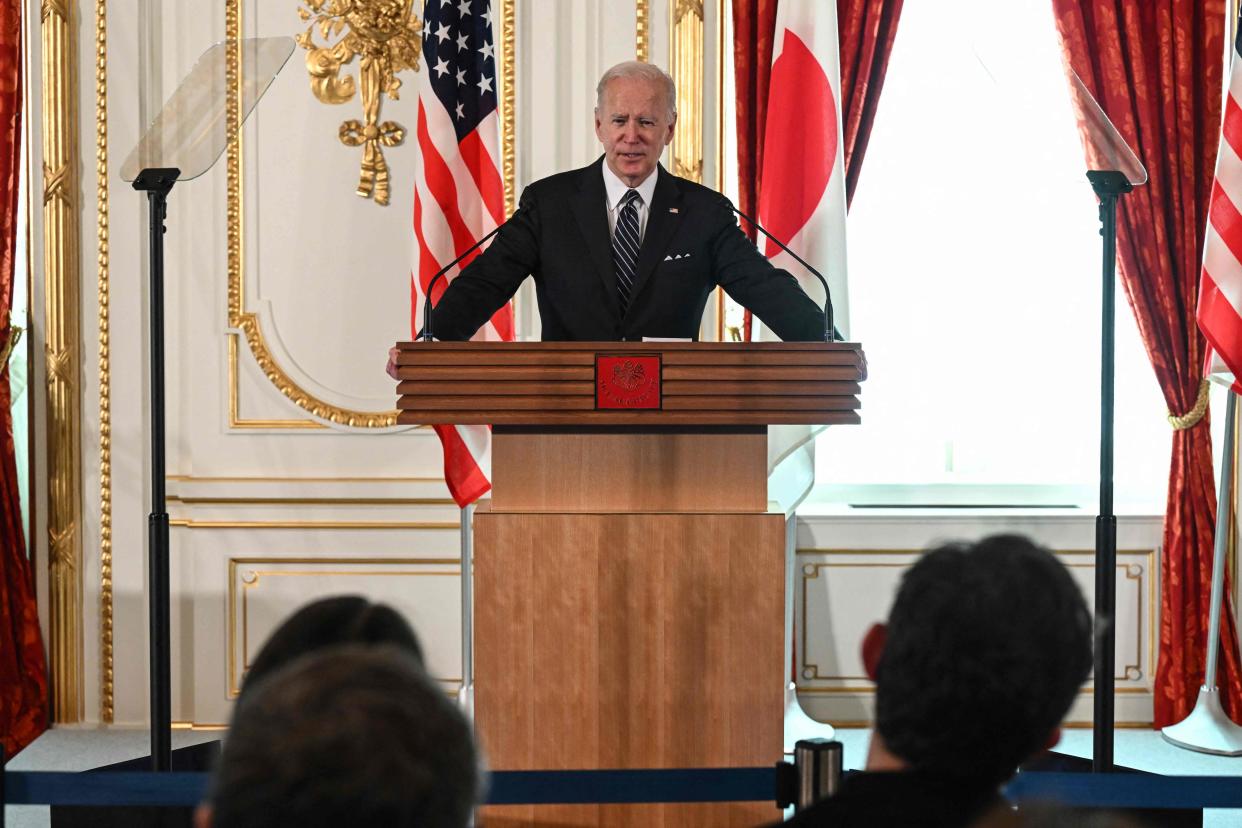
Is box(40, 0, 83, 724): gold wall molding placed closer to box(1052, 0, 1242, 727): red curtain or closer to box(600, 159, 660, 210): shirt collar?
box(600, 159, 660, 210): shirt collar

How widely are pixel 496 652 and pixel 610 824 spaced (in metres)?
0.34

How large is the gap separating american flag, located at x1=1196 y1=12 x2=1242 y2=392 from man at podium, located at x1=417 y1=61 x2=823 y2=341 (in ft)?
7.36

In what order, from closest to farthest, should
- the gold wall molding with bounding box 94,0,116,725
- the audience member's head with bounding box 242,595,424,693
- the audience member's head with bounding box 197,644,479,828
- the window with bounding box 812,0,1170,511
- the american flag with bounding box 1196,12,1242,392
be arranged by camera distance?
the audience member's head with bounding box 197,644,479,828 < the audience member's head with bounding box 242,595,424,693 < the american flag with bounding box 1196,12,1242,392 < the gold wall molding with bounding box 94,0,116,725 < the window with bounding box 812,0,1170,511

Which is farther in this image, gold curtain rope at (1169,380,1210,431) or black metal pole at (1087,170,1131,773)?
gold curtain rope at (1169,380,1210,431)

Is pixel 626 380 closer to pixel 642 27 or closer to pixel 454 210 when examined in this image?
pixel 454 210

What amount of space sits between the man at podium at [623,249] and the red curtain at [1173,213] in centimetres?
247

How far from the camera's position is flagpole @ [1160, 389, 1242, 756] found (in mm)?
4609

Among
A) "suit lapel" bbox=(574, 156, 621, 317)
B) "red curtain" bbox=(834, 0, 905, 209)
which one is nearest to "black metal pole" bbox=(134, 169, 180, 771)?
"suit lapel" bbox=(574, 156, 621, 317)

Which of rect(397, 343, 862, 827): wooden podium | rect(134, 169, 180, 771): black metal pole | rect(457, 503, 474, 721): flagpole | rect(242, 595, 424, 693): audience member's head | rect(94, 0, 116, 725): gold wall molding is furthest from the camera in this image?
rect(94, 0, 116, 725): gold wall molding

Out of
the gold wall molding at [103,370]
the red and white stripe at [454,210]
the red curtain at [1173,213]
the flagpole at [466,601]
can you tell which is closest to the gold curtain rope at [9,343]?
the gold wall molding at [103,370]

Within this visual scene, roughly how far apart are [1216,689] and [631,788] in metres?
3.59

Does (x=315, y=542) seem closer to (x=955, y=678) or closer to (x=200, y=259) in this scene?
(x=200, y=259)

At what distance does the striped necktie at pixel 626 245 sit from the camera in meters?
2.92

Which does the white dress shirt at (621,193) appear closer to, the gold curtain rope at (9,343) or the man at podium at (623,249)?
the man at podium at (623,249)
